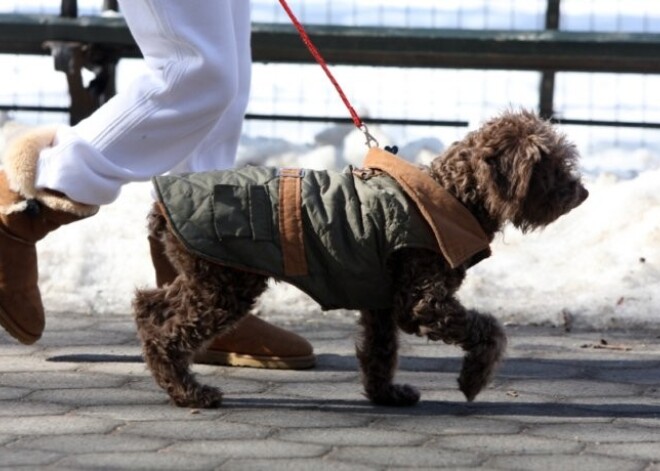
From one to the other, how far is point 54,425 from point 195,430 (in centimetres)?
39

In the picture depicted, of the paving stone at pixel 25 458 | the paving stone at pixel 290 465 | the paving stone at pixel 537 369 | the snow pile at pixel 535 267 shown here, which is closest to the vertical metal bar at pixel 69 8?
the snow pile at pixel 535 267

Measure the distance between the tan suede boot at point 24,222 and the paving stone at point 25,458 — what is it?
108 cm

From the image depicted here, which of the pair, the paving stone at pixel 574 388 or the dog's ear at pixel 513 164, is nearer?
the dog's ear at pixel 513 164

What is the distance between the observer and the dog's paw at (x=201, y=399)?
14.3 feet

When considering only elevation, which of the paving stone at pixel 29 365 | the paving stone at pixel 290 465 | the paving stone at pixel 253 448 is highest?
the paving stone at pixel 290 465

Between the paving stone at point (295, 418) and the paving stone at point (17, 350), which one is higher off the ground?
the paving stone at point (295, 418)

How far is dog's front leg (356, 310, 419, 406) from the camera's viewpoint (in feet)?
14.9

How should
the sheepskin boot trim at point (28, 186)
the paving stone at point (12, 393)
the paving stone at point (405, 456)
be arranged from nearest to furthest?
the paving stone at point (405, 456) < the paving stone at point (12, 393) < the sheepskin boot trim at point (28, 186)

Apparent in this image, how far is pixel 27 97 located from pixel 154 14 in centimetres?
494

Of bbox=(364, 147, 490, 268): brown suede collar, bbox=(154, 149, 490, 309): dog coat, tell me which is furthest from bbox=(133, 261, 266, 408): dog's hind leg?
bbox=(364, 147, 490, 268): brown suede collar

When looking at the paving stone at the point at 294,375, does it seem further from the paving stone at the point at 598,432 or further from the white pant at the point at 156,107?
the paving stone at the point at 598,432

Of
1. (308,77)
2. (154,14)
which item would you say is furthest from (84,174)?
(308,77)

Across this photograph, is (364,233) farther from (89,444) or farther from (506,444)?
(89,444)

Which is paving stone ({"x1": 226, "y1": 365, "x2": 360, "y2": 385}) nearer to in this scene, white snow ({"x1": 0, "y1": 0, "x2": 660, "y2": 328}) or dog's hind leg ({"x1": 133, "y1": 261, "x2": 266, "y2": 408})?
dog's hind leg ({"x1": 133, "y1": 261, "x2": 266, "y2": 408})
